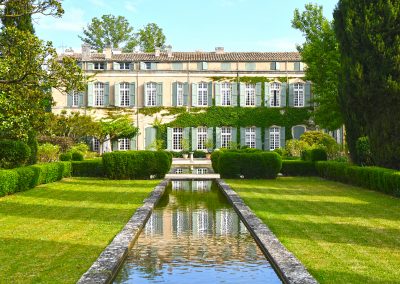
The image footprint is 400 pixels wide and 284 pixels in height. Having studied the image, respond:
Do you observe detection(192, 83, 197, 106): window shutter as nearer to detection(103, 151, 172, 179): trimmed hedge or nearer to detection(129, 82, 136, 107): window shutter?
detection(129, 82, 136, 107): window shutter

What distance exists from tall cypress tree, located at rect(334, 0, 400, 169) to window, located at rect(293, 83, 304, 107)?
68.1 feet

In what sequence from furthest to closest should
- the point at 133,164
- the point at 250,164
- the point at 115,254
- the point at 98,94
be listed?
the point at 98,94 < the point at 250,164 < the point at 133,164 < the point at 115,254

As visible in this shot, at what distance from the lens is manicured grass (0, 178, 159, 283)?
5.73 metres

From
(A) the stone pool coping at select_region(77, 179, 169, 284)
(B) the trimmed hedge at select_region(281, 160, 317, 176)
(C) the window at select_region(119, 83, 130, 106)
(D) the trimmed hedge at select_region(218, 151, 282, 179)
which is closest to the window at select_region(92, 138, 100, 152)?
(C) the window at select_region(119, 83, 130, 106)

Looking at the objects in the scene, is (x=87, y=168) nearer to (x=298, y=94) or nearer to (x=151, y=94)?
(x=151, y=94)

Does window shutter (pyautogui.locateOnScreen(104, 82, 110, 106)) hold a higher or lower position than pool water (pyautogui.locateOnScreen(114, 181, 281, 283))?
higher

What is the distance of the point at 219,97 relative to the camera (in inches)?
1489

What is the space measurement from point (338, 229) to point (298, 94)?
30370 millimetres

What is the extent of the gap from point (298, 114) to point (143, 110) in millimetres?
10577

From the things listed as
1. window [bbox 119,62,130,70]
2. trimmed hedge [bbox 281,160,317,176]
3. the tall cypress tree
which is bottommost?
trimmed hedge [bbox 281,160,317,176]

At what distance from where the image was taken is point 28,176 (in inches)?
586

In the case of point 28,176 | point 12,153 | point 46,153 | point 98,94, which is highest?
point 98,94

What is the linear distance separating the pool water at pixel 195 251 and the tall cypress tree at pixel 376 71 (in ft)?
20.5

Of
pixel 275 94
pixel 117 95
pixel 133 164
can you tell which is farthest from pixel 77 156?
pixel 275 94
